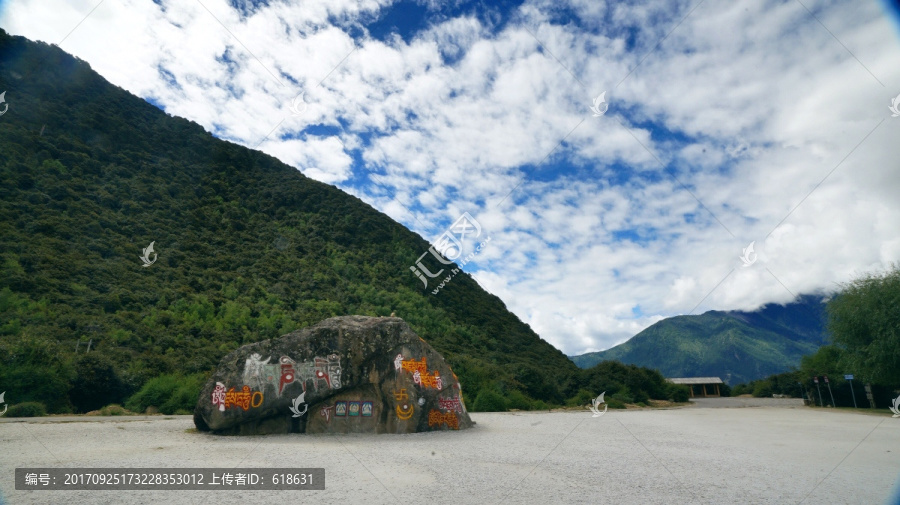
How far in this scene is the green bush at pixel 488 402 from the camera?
2341cm

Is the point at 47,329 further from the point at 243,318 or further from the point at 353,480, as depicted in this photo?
the point at 353,480

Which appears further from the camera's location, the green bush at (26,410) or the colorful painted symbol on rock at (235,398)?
the green bush at (26,410)

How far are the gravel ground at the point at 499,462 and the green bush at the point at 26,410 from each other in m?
4.65

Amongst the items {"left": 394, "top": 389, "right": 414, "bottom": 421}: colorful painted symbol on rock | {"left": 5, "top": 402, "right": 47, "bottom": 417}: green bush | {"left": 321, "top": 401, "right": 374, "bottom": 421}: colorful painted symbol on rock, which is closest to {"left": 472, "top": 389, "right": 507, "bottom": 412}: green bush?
{"left": 394, "top": 389, "right": 414, "bottom": 421}: colorful painted symbol on rock

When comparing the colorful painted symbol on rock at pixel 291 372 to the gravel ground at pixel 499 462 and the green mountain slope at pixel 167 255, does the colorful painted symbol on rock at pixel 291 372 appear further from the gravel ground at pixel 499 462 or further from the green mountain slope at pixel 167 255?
the green mountain slope at pixel 167 255

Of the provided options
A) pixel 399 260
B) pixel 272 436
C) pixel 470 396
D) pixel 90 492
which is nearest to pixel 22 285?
pixel 272 436

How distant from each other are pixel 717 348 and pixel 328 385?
16135cm

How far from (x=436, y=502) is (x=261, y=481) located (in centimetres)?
250

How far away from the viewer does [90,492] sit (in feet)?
16.6

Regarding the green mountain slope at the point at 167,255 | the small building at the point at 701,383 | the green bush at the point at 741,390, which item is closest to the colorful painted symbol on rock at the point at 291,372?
the green mountain slope at the point at 167,255

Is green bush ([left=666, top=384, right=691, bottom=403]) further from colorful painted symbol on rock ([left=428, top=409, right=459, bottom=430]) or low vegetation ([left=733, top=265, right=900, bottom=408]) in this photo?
colorful painted symbol on rock ([left=428, top=409, right=459, bottom=430])

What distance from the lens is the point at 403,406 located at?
11641mm

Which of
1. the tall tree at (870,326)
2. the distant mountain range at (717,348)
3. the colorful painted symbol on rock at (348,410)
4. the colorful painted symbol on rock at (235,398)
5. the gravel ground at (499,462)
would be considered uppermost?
the distant mountain range at (717,348)

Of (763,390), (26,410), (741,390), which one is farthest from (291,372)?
(741,390)
